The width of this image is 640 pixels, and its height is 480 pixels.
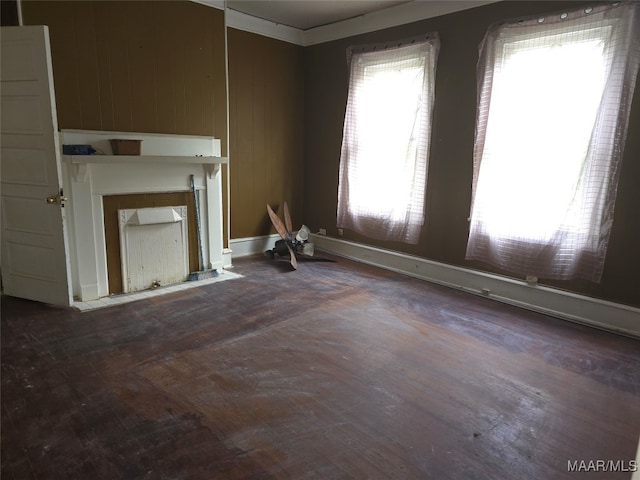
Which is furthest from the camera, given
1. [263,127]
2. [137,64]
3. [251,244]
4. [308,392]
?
[251,244]

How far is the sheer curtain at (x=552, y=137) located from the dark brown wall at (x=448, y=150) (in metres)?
0.13

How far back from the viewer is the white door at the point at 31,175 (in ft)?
10.2

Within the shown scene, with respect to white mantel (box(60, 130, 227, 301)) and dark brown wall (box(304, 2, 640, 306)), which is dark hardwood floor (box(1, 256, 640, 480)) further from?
dark brown wall (box(304, 2, 640, 306))

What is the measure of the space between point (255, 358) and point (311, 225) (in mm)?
3377

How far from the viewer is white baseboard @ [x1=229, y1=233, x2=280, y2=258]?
17.5 ft

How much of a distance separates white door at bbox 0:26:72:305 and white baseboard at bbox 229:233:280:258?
212cm

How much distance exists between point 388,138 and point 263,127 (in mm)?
1673

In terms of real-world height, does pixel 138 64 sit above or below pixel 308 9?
below

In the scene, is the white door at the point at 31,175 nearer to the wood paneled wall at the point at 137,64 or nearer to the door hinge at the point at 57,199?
the door hinge at the point at 57,199

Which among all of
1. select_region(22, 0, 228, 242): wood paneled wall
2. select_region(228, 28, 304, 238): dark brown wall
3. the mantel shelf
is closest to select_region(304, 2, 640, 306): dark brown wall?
select_region(228, 28, 304, 238): dark brown wall

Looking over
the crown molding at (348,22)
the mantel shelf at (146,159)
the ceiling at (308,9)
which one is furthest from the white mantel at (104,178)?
the ceiling at (308,9)

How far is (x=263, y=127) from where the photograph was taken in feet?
17.7

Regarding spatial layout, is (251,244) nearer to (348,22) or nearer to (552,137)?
(348,22)

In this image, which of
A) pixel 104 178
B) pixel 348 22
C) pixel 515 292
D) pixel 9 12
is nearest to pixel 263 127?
pixel 348 22
